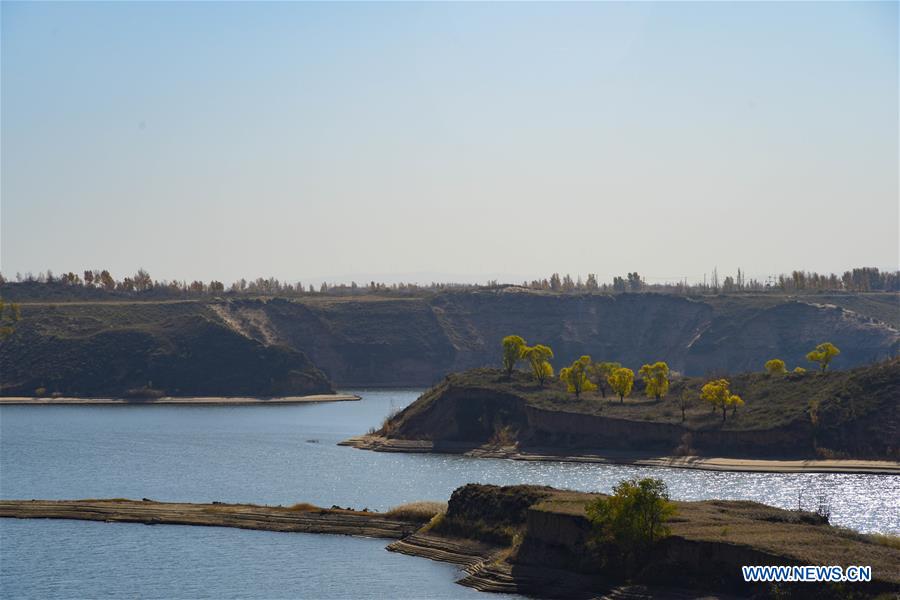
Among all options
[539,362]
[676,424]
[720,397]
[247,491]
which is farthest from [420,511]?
[539,362]

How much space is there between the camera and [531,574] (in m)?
66.7

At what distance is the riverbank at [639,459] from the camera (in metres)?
116

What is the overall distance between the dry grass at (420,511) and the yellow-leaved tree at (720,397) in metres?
51.2

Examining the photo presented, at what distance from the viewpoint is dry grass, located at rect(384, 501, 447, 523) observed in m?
85.0

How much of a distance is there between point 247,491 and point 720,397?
49895 millimetres

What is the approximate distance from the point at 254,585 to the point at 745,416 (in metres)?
72.2

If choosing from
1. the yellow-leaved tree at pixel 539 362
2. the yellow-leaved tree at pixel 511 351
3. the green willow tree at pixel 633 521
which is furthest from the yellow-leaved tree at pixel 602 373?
the green willow tree at pixel 633 521

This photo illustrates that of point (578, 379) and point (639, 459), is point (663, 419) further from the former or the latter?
point (578, 379)

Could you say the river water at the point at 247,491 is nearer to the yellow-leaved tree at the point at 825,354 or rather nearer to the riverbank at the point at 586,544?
the riverbank at the point at 586,544

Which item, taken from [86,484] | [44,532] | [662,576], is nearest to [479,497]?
[662,576]

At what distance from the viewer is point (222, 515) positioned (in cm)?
9238

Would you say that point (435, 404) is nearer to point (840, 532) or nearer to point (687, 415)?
point (687, 415)

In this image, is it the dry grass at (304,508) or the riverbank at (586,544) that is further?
the dry grass at (304,508)

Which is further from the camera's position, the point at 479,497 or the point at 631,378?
the point at 631,378
